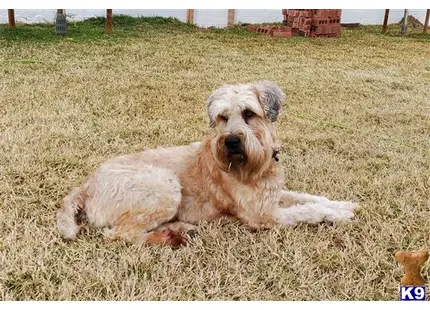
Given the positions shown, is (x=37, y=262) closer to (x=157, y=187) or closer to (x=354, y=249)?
(x=157, y=187)

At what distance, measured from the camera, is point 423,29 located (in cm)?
342

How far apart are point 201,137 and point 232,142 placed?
5.09 ft

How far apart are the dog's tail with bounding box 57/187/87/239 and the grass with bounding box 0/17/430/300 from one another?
53mm

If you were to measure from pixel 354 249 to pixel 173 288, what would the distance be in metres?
0.86

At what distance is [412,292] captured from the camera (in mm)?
1989

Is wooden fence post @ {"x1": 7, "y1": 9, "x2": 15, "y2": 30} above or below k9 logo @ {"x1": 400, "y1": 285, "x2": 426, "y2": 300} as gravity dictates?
above

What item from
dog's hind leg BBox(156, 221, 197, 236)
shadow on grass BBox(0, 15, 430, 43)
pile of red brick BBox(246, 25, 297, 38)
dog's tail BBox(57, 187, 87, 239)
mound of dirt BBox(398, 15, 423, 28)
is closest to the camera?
dog's tail BBox(57, 187, 87, 239)

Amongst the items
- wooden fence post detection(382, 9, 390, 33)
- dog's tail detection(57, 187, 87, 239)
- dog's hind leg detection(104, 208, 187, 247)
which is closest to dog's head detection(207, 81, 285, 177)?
dog's hind leg detection(104, 208, 187, 247)

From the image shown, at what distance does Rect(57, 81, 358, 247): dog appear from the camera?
2.36 meters

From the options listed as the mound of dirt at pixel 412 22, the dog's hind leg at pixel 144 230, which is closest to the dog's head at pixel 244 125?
the dog's hind leg at pixel 144 230

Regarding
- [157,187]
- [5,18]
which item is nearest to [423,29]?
[157,187]

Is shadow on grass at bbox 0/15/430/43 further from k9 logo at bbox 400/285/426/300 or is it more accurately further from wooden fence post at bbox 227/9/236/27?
k9 logo at bbox 400/285/426/300

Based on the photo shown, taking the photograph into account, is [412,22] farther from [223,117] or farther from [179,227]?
[179,227]

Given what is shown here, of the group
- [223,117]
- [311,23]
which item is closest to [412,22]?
[311,23]
